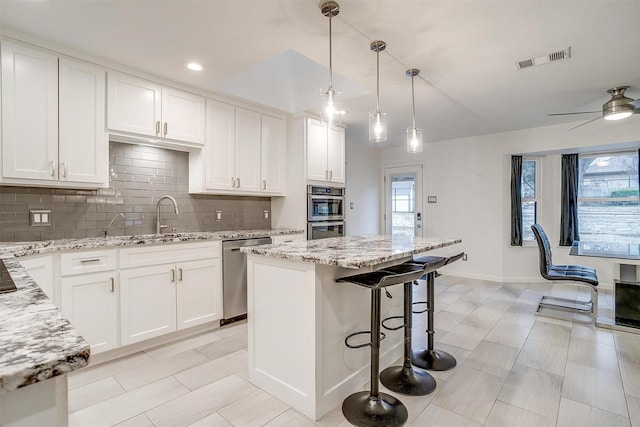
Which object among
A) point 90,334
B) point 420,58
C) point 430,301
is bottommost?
point 90,334

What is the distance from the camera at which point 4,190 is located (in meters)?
2.46

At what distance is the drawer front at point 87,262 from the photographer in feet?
7.50

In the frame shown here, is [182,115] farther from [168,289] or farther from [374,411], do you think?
[374,411]

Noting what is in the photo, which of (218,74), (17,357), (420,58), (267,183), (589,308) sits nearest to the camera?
(17,357)

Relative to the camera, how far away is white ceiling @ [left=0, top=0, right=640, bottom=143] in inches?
77.5

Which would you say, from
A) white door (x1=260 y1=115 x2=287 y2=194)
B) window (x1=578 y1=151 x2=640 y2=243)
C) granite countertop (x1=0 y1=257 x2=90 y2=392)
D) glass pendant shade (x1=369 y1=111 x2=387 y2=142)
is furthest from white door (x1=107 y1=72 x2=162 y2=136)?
window (x1=578 y1=151 x2=640 y2=243)

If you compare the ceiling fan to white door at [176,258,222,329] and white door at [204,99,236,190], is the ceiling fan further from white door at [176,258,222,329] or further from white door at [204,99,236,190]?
white door at [176,258,222,329]

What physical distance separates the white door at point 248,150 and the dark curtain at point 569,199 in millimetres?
4679

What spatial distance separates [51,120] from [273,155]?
7.09ft

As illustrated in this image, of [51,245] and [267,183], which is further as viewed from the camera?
[267,183]

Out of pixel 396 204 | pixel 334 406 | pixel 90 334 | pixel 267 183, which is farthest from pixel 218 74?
pixel 396 204

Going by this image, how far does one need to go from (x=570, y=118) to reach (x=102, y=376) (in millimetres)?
5919

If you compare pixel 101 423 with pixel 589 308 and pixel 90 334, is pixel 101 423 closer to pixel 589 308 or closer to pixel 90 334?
pixel 90 334

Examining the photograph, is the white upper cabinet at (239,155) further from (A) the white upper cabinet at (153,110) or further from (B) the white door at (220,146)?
(A) the white upper cabinet at (153,110)
